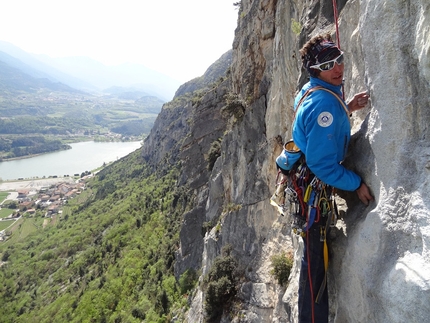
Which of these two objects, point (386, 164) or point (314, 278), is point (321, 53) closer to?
point (386, 164)

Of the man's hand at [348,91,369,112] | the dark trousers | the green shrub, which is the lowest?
the green shrub

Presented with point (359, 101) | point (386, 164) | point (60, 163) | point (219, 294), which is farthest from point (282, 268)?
point (60, 163)

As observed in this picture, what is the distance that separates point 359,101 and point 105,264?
48.7 m

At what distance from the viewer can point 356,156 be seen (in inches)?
141

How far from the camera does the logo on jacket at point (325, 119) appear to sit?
319 centimetres

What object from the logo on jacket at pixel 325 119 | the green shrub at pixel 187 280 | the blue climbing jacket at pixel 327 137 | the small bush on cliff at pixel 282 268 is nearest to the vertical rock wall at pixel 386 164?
the blue climbing jacket at pixel 327 137

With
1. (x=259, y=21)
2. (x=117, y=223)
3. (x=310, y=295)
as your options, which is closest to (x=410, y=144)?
(x=310, y=295)

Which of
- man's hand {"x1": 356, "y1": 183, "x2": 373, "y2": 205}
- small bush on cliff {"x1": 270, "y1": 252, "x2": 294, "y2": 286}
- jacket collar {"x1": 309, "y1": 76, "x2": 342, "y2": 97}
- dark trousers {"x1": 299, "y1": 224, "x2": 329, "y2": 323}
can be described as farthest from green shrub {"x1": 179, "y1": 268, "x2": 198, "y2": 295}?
jacket collar {"x1": 309, "y1": 76, "x2": 342, "y2": 97}

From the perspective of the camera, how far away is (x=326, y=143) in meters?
3.20

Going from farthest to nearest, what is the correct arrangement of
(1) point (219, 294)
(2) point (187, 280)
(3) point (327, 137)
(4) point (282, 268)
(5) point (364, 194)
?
(2) point (187, 280), (1) point (219, 294), (4) point (282, 268), (5) point (364, 194), (3) point (327, 137)

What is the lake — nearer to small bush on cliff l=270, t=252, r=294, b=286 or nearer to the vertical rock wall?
small bush on cliff l=270, t=252, r=294, b=286

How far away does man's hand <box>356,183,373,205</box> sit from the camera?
3.32 m

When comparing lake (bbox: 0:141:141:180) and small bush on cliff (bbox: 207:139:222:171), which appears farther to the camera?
lake (bbox: 0:141:141:180)

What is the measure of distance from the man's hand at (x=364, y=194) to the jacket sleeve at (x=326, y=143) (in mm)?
72
